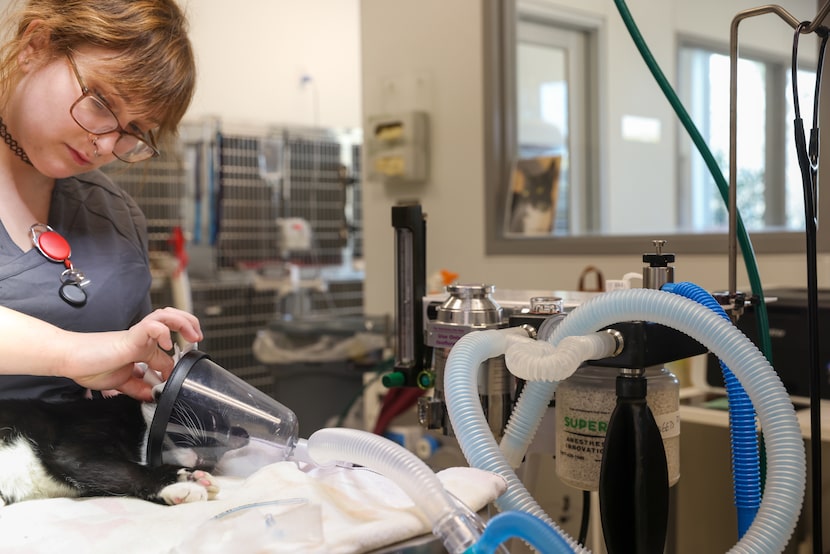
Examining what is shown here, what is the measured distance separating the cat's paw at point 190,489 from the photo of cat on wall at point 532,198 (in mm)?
1944

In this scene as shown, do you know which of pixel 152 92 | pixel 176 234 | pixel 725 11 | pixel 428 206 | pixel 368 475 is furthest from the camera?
pixel 176 234

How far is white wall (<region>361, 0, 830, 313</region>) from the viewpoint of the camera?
Result: 104 inches

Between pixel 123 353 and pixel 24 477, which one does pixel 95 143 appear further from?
pixel 24 477

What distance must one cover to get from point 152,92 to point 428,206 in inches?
70.4

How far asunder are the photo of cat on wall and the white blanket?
1938mm

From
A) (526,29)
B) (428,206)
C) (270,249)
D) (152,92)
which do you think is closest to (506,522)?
(152,92)

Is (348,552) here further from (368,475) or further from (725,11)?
(725,11)

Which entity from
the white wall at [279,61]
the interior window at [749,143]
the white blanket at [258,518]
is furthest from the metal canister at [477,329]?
the white wall at [279,61]

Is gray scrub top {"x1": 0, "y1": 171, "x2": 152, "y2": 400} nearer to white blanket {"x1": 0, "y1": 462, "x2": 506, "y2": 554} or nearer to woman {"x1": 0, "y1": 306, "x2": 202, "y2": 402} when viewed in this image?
woman {"x1": 0, "y1": 306, "x2": 202, "y2": 402}

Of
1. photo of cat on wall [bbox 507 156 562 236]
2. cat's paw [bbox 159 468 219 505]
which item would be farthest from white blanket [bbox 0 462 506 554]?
photo of cat on wall [bbox 507 156 562 236]

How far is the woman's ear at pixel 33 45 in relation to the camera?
41.1 inches

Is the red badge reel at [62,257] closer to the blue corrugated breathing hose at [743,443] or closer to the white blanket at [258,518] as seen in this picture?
the white blanket at [258,518]

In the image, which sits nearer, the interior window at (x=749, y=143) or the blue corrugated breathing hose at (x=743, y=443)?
the blue corrugated breathing hose at (x=743, y=443)

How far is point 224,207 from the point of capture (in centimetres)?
395
